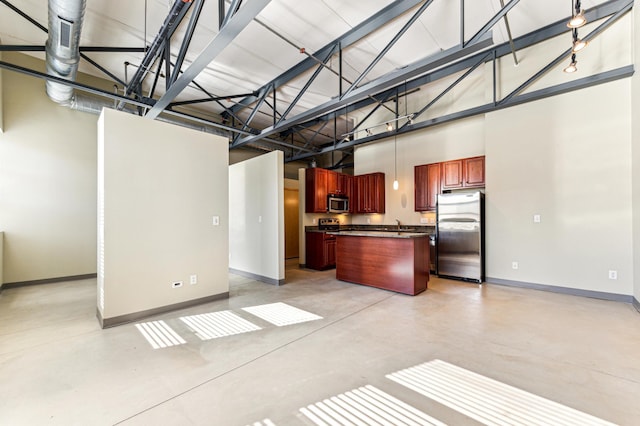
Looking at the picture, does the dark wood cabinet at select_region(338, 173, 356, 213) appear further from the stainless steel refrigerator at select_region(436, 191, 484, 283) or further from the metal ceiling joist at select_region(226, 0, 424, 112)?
the metal ceiling joist at select_region(226, 0, 424, 112)

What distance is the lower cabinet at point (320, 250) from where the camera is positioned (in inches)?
261

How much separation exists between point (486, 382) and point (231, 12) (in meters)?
4.14

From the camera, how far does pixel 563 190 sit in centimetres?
444

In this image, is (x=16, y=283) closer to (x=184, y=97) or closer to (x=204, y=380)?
(x=184, y=97)

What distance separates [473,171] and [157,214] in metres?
5.98

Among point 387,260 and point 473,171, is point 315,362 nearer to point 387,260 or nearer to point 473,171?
point 387,260

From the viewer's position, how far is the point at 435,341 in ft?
9.02

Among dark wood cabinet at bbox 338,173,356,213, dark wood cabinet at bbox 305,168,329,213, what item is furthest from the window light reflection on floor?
dark wood cabinet at bbox 338,173,356,213

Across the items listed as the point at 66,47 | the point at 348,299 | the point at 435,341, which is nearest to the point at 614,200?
the point at 435,341

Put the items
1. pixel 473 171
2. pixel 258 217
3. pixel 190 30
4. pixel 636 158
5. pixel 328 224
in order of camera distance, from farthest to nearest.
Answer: pixel 328 224, pixel 258 217, pixel 473 171, pixel 636 158, pixel 190 30

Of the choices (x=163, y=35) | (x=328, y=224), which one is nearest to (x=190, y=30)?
(x=163, y=35)

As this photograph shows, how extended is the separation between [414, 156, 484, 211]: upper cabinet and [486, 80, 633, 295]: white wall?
1.01 ft

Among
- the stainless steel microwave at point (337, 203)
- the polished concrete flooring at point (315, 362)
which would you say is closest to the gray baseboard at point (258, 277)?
the polished concrete flooring at point (315, 362)

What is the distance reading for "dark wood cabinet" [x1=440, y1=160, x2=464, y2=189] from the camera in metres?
5.77
